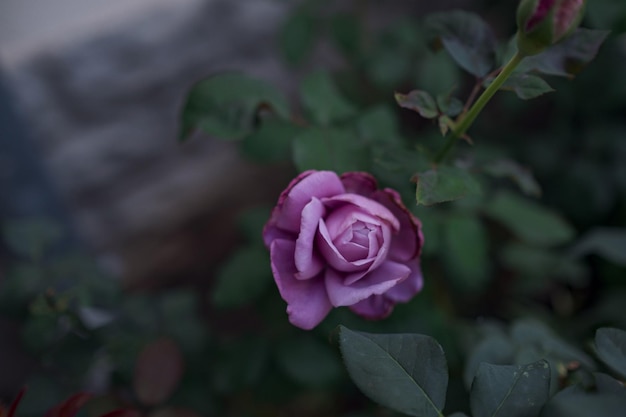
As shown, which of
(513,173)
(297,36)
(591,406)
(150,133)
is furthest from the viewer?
(150,133)

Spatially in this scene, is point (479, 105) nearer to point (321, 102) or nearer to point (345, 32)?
point (321, 102)

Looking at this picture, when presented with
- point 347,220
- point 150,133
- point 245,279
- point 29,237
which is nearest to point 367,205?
point 347,220

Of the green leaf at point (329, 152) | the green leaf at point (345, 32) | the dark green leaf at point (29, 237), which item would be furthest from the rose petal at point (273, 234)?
the green leaf at point (345, 32)

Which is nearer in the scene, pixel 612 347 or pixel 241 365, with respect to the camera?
pixel 612 347

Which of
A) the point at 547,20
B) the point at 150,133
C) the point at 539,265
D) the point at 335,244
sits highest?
the point at 547,20

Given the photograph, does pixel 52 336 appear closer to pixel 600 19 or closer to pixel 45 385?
pixel 45 385

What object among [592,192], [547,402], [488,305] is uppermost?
[547,402]

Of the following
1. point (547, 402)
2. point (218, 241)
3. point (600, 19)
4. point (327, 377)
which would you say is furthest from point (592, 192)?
point (218, 241)

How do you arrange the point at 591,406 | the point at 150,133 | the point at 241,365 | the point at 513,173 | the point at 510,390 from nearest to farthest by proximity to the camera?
the point at 591,406
the point at 510,390
the point at 513,173
the point at 241,365
the point at 150,133
